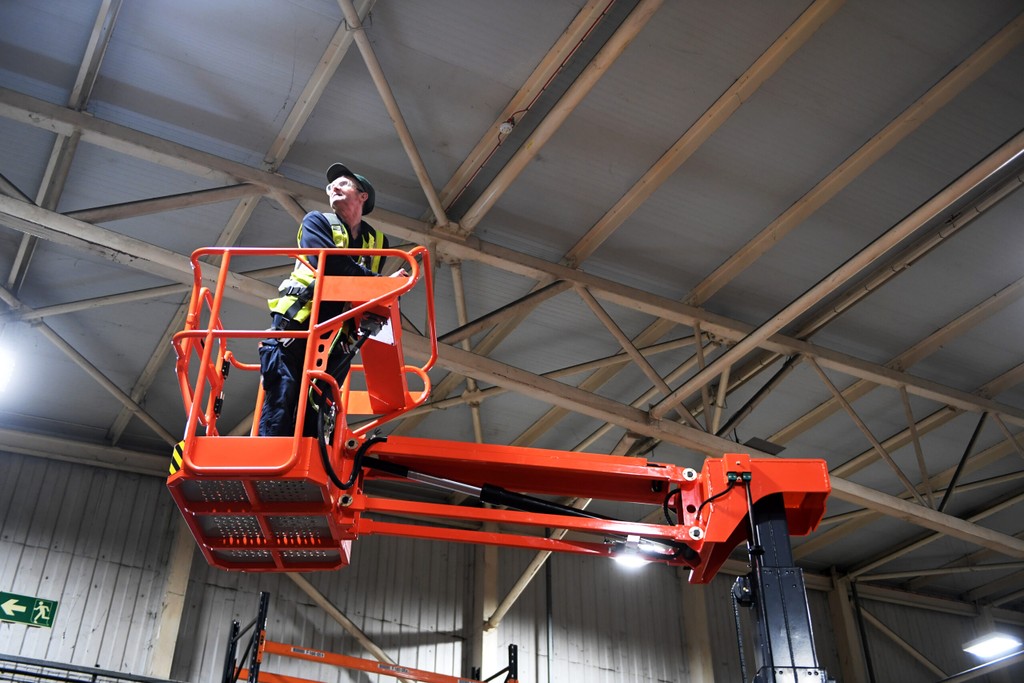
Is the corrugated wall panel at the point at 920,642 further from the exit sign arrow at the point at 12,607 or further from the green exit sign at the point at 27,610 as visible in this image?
the exit sign arrow at the point at 12,607

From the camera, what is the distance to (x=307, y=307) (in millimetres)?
6047

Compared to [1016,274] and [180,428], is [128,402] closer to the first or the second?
[180,428]

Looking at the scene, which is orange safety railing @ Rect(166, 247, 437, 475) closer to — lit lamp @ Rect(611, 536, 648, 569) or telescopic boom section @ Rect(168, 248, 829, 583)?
telescopic boom section @ Rect(168, 248, 829, 583)

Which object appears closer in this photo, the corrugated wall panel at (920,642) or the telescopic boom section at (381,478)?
the telescopic boom section at (381,478)

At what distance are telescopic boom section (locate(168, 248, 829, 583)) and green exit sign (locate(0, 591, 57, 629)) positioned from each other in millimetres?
9540

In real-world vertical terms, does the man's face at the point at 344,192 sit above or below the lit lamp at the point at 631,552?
above

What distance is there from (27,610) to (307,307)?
10824 millimetres

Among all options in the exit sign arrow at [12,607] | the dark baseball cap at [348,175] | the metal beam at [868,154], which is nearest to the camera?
the dark baseball cap at [348,175]

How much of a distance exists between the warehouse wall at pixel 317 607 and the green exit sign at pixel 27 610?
0.35 feet

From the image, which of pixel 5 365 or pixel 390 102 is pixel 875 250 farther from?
pixel 5 365

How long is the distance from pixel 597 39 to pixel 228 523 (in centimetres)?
673

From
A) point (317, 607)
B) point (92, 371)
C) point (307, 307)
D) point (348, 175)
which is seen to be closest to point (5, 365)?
point (92, 371)

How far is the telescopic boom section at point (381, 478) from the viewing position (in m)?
5.38

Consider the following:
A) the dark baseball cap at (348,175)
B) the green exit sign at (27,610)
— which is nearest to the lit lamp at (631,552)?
the dark baseball cap at (348,175)
